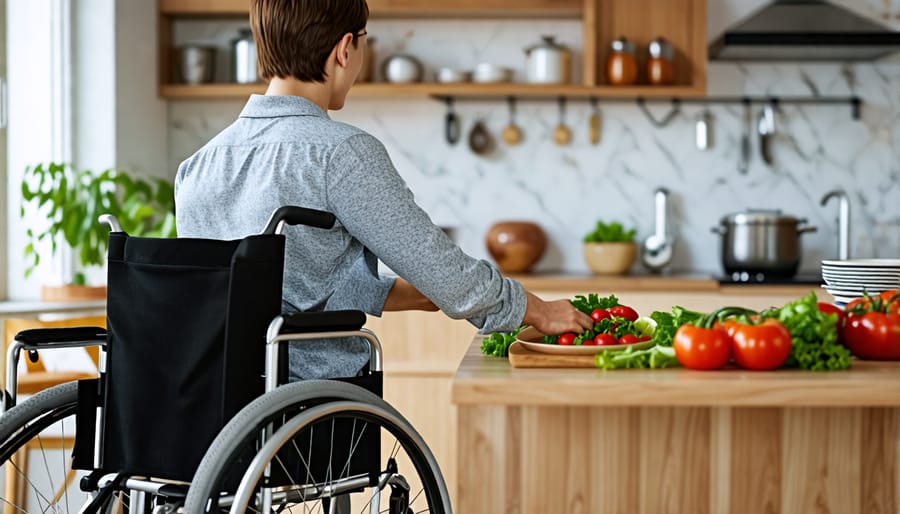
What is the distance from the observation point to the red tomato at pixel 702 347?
5.16ft

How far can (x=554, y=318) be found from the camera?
178cm

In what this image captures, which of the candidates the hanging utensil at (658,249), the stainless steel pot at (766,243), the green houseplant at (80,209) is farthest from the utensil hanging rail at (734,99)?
the green houseplant at (80,209)

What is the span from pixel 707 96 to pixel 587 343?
2.96m

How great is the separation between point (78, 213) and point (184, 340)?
225cm

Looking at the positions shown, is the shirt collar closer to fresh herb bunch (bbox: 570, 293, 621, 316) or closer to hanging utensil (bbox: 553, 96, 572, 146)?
fresh herb bunch (bbox: 570, 293, 621, 316)

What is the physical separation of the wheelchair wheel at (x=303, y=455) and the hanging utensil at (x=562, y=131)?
283 cm

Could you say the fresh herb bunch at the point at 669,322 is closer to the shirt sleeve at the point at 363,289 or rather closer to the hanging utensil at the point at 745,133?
the shirt sleeve at the point at 363,289

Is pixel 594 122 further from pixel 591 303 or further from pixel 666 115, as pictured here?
pixel 591 303

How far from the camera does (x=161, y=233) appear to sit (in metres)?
3.56

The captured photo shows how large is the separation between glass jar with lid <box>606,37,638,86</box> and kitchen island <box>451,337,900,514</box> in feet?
8.47

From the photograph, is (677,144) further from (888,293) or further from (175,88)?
(888,293)

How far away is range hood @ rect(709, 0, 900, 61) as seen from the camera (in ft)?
12.8

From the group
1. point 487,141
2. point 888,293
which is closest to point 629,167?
point 487,141

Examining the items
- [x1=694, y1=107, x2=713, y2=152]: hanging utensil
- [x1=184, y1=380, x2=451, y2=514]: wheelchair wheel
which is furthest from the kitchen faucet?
[x1=184, y1=380, x2=451, y2=514]: wheelchair wheel
